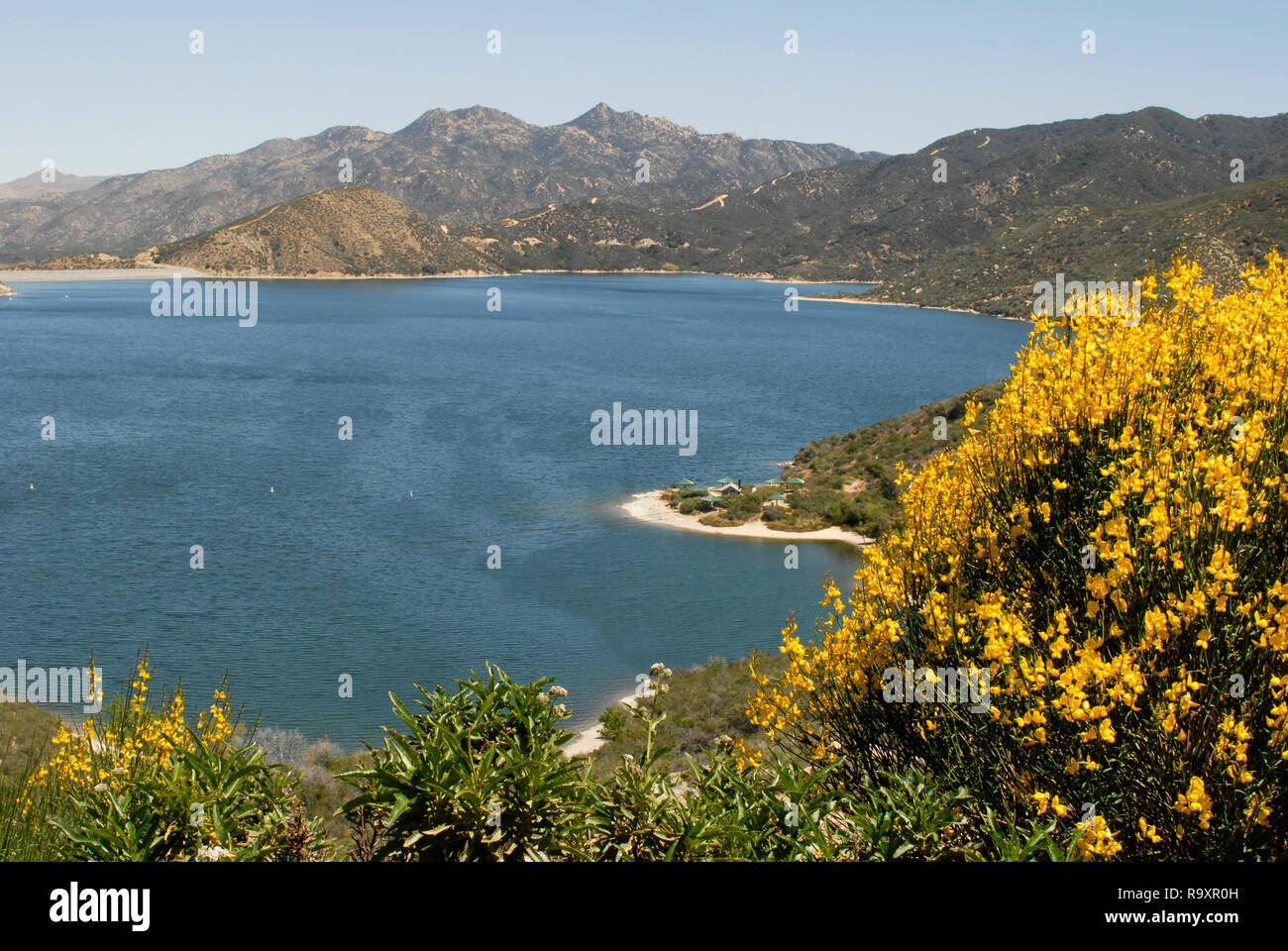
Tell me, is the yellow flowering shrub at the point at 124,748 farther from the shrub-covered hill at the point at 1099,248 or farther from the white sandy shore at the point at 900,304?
the white sandy shore at the point at 900,304

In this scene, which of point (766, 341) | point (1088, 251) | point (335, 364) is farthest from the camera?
point (1088, 251)

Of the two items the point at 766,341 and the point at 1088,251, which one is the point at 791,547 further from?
the point at 1088,251

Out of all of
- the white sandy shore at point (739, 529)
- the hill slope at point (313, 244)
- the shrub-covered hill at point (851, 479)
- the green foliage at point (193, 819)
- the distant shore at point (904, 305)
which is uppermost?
the hill slope at point (313, 244)

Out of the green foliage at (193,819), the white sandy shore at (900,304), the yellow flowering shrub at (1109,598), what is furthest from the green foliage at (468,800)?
the white sandy shore at (900,304)

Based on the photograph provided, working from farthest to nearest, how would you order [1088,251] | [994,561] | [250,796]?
[1088,251] < [994,561] < [250,796]

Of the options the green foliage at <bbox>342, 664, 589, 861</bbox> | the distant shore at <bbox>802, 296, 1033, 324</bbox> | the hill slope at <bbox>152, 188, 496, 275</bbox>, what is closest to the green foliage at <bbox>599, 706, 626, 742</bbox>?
the green foliage at <bbox>342, 664, 589, 861</bbox>

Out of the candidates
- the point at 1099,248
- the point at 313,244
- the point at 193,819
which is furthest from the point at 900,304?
the point at 193,819
